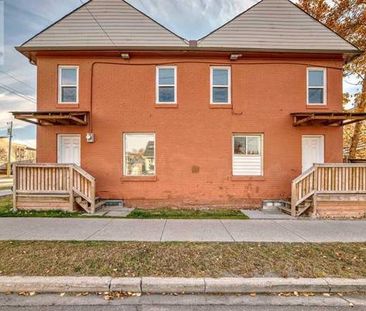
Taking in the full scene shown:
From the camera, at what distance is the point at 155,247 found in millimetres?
A: 5680

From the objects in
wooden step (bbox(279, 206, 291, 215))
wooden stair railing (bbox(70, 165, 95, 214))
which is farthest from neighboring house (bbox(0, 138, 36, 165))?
wooden step (bbox(279, 206, 291, 215))

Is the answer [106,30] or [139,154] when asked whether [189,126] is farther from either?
[106,30]

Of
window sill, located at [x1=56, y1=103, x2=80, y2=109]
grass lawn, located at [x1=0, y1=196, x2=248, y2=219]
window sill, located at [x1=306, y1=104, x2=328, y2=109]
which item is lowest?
grass lawn, located at [x1=0, y1=196, x2=248, y2=219]

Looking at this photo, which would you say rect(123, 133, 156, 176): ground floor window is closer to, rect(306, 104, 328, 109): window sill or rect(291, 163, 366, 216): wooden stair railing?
rect(291, 163, 366, 216): wooden stair railing

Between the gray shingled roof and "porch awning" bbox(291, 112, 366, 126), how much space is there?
2.76 meters

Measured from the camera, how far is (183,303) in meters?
3.79

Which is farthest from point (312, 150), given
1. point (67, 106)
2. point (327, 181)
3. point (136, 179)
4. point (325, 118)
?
point (67, 106)

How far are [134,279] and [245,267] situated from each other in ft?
6.35

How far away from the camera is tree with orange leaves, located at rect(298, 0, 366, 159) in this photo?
1555cm

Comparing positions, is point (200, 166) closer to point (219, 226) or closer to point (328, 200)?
point (219, 226)

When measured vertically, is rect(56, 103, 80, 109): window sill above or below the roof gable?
below

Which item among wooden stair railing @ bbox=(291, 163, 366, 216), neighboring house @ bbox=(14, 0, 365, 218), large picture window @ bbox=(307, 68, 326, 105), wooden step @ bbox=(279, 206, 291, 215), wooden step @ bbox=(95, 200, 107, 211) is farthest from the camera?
large picture window @ bbox=(307, 68, 326, 105)

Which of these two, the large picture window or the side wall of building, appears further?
the large picture window

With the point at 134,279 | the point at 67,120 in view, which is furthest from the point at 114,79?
the point at 134,279
